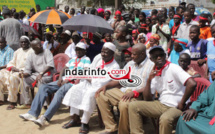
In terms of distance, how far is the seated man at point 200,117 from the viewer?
3118mm

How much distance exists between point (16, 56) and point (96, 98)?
9.84 ft

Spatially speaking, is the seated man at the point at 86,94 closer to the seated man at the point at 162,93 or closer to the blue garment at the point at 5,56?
the seated man at the point at 162,93

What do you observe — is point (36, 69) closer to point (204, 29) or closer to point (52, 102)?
point (52, 102)

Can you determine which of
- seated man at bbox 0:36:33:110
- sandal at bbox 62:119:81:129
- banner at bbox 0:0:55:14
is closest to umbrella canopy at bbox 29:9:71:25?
seated man at bbox 0:36:33:110

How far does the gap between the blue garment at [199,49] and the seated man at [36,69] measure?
310 centimetres

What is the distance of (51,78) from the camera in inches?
226

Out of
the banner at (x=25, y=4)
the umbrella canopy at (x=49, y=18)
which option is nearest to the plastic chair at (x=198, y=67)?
the umbrella canopy at (x=49, y=18)

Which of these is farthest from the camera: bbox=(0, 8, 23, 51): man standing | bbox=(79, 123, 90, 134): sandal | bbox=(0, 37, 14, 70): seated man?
bbox=(0, 8, 23, 51): man standing

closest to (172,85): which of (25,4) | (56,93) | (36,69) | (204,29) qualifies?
(56,93)

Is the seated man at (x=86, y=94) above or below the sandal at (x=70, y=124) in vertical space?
above

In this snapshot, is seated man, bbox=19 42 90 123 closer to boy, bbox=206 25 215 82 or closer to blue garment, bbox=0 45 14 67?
blue garment, bbox=0 45 14 67

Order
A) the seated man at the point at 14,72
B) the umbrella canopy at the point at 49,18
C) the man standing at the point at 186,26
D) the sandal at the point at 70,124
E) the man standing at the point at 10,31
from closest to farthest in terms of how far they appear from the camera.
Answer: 1. the sandal at the point at 70,124
2. the seated man at the point at 14,72
3. the man standing at the point at 186,26
4. the umbrella canopy at the point at 49,18
5. the man standing at the point at 10,31

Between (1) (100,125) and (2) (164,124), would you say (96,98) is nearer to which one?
(1) (100,125)

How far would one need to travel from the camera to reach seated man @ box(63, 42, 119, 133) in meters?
4.54
